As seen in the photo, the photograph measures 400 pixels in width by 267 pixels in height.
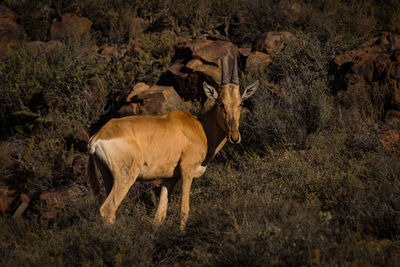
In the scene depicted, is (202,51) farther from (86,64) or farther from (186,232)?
(186,232)

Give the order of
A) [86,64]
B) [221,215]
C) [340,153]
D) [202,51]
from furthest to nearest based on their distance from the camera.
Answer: [86,64]
[202,51]
[340,153]
[221,215]

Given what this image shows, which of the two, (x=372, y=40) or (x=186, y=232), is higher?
(x=372, y=40)

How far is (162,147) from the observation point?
7.29m

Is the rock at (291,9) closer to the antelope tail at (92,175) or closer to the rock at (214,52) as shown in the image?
the rock at (214,52)

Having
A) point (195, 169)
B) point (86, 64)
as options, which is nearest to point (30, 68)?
point (86, 64)

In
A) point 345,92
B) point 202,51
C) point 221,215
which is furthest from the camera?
point 202,51

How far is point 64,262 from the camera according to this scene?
5.57 m

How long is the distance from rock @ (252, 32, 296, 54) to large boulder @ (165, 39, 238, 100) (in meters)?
1.37

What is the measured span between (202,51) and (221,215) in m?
7.22

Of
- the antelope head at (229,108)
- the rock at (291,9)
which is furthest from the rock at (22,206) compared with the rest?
the rock at (291,9)

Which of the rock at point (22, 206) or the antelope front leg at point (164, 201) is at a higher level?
the antelope front leg at point (164, 201)

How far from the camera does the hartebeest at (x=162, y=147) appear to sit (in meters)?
6.72

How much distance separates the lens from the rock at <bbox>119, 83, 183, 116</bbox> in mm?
11047

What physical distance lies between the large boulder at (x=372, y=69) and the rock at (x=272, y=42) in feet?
7.31
